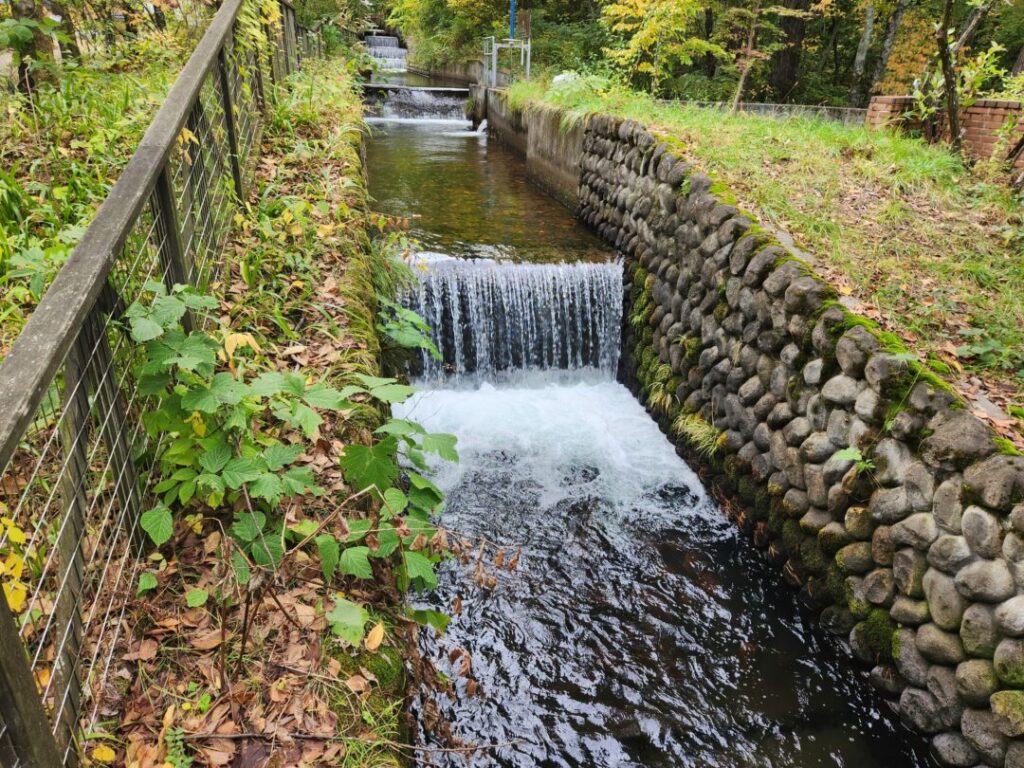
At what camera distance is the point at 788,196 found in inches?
251

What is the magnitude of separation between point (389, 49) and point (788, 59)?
78.7 feet

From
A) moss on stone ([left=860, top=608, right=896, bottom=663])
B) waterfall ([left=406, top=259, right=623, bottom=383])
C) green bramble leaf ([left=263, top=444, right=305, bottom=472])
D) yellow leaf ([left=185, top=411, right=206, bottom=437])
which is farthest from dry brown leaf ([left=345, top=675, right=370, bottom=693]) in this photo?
waterfall ([left=406, top=259, right=623, bottom=383])

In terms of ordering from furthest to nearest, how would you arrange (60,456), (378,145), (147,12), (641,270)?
1. (378,145)
2. (641,270)
3. (147,12)
4. (60,456)

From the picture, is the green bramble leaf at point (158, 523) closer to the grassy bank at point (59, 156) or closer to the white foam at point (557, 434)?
the grassy bank at point (59, 156)

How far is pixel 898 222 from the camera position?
19.9 feet

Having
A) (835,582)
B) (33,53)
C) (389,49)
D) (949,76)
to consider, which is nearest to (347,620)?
(835,582)

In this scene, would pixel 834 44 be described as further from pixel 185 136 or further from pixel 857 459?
pixel 185 136

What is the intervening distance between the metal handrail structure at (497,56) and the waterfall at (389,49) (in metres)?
14.4

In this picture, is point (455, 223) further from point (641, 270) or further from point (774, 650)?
point (774, 650)

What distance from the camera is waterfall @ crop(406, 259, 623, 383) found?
23.4 feet

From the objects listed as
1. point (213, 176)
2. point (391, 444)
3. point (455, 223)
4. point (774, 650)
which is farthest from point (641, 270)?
point (391, 444)

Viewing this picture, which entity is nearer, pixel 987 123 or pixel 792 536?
pixel 792 536

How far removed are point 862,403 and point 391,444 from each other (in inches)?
124

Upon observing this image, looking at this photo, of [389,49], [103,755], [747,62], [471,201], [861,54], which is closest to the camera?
[103,755]
